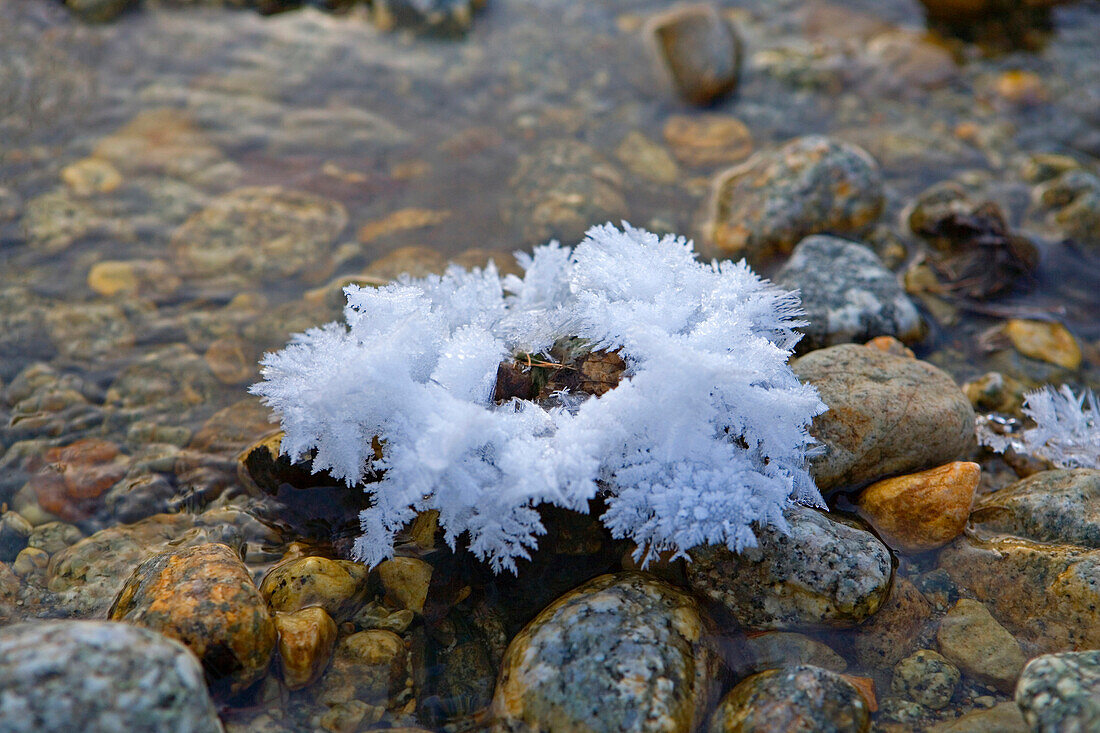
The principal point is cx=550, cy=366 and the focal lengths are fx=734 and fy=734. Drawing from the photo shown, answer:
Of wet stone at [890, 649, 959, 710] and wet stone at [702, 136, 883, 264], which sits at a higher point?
wet stone at [702, 136, 883, 264]

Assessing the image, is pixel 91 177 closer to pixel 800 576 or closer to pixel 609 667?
pixel 609 667

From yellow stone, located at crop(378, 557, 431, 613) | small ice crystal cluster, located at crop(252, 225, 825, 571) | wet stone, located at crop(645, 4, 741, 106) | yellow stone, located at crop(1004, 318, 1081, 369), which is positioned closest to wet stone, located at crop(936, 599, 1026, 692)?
small ice crystal cluster, located at crop(252, 225, 825, 571)

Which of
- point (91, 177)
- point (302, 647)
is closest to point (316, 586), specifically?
point (302, 647)

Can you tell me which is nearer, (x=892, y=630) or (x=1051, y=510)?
(x=892, y=630)

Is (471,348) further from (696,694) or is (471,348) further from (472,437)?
(696,694)

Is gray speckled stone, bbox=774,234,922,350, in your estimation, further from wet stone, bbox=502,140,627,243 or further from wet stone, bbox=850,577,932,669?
wet stone, bbox=850,577,932,669

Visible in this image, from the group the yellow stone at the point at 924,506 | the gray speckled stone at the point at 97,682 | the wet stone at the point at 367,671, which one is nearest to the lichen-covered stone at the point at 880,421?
the yellow stone at the point at 924,506

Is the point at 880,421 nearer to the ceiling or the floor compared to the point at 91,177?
nearer to the floor
